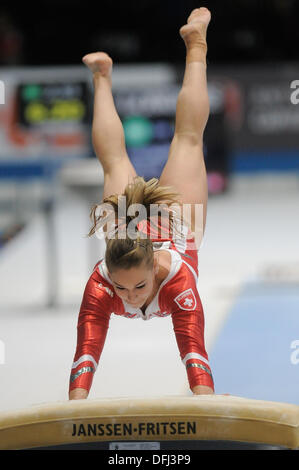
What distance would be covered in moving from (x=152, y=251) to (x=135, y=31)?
8242 millimetres

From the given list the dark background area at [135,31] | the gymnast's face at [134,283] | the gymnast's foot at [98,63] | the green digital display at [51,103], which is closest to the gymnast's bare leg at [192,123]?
the gymnast's foot at [98,63]

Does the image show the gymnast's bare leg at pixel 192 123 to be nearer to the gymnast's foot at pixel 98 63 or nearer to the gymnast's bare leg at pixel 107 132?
the gymnast's bare leg at pixel 107 132

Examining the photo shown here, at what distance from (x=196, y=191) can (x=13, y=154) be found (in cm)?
612

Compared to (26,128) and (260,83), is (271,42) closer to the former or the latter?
(260,83)

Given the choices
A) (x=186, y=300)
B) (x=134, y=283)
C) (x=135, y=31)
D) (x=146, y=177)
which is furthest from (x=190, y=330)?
(x=135, y=31)

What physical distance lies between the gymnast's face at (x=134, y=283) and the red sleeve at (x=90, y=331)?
0.09m

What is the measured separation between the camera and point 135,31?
10.3m

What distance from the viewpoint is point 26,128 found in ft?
26.2

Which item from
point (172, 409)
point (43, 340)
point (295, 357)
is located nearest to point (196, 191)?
point (172, 409)

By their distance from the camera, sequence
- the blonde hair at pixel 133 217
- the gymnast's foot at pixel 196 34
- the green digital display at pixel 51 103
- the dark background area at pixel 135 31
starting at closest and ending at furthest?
the blonde hair at pixel 133 217 < the gymnast's foot at pixel 196 34 < the green digital display at pixel 51 103 < the dark background area at pixel 135 31

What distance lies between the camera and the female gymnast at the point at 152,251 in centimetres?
248

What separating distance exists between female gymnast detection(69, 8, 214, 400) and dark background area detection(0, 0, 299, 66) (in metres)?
6.94

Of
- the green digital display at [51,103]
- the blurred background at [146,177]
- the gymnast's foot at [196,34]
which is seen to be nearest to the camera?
the gymnast's foot at [196,34]

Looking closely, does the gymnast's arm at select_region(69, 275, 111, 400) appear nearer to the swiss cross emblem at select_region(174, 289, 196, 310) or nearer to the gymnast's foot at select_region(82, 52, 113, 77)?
the swiss cross emblem at select_region(174, 289, 196, 310)
